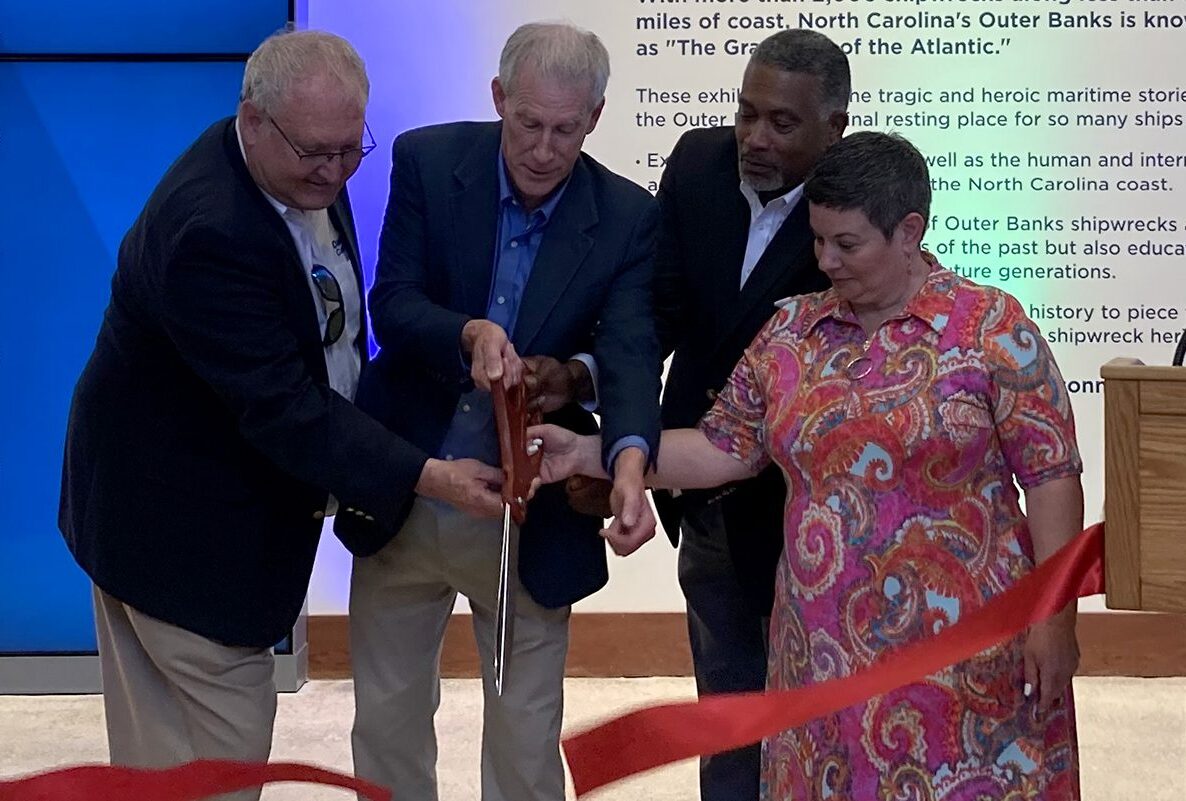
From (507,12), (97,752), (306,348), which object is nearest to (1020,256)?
(507,12)

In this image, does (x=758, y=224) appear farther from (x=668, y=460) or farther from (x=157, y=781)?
(x=157, y=781)

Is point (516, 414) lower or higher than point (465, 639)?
higher

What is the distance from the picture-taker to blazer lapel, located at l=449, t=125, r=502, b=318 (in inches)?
98.0

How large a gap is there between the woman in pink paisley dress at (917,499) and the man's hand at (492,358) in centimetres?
41

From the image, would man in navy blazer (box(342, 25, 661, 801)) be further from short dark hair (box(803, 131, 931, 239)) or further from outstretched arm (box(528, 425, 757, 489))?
short dark hair (box(803, 131, 931, 239))

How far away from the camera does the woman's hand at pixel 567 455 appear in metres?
2.49

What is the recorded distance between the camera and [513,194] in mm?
2500

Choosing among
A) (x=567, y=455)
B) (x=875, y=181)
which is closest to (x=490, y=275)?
(x=567, y=455)

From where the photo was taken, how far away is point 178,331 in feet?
7.59

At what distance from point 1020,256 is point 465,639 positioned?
2039 millimetres

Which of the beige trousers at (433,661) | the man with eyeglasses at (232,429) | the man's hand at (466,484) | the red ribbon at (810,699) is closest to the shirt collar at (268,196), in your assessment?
the man with eyeglasses at (232,429)

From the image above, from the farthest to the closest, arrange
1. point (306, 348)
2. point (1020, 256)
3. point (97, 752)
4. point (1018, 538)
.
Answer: point (1020, 256)
point (97, 752)
point (306, 348)
point (1018, 538)

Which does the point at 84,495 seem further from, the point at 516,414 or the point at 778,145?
the point at 778,145

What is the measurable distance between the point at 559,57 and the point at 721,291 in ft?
1.92
